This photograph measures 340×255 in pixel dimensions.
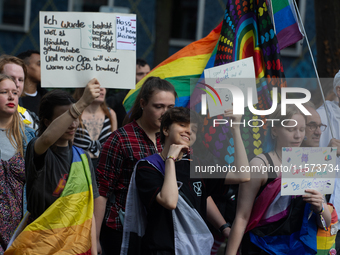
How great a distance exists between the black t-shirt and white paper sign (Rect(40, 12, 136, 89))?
2.19 ft

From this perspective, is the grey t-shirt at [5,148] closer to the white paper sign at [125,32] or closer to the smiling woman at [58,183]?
the smiling woman at [58,183]

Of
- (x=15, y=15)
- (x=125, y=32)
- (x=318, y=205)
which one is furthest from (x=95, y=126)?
(x=15, y=15)

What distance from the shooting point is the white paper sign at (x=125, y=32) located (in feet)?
10.4

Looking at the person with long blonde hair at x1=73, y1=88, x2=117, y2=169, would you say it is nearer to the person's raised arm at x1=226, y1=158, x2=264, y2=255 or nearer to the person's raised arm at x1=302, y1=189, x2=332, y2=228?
the person's raised arm at x1=226, y1=158, x2=264, y2=255

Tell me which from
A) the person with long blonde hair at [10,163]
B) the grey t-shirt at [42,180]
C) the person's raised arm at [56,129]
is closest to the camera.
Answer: the person's raised arm at [56,129]

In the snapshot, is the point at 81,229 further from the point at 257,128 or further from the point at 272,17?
the point at 272,17

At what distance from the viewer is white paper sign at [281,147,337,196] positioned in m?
2.83

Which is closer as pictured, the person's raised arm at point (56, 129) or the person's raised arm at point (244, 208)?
the person's raised arm at point (56, 129)

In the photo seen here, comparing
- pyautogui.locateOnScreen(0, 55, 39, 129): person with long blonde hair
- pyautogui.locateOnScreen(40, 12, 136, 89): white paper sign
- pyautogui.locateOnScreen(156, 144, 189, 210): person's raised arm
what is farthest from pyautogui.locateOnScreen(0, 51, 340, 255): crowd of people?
pyautogui.locateOnScreen(0, 55, 39, 129): person with long blonde hair

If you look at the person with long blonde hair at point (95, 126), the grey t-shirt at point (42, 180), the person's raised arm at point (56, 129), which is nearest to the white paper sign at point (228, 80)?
the person's raised arm at point (56, 129)

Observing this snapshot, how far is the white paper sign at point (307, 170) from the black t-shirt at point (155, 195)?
1.35ft

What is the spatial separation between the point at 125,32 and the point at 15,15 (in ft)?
33.6

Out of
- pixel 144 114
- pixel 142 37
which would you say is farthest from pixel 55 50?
pixel 142 37

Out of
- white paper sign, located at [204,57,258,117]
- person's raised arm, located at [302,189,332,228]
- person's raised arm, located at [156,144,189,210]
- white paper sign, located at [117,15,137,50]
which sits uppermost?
white paper sign, located at [117,15,137,50]
